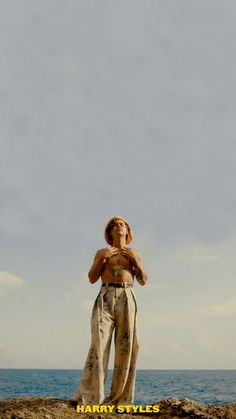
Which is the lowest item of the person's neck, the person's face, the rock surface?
the rock surface

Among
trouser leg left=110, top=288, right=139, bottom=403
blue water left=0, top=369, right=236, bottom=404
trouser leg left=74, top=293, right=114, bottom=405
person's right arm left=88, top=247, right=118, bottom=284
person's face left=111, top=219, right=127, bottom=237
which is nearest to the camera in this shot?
trouser leg left=74, top=293, right=114, bottom=405

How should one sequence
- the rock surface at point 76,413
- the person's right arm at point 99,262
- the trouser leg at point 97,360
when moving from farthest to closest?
1. the person's right arm at point 99,262
2. the trouser leg at point 97,360
3. the rock surface at point 76,413

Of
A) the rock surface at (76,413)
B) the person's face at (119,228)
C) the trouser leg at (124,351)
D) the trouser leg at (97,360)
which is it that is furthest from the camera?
the person's face at (119,228)

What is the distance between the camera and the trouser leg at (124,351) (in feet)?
23.5

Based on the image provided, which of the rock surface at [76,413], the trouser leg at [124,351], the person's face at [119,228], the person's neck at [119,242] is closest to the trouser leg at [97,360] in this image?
the trouser leg at [124,351]

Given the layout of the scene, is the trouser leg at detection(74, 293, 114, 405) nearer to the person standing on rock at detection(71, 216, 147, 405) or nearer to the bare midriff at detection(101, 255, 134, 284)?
the person standing on rock at detection(71, 216, 147, 405)

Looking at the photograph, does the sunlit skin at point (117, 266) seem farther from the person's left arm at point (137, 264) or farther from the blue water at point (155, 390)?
the blue water at point (155, 390)

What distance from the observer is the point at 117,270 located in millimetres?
7414

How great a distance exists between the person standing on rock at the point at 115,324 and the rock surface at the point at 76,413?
0.99 ft

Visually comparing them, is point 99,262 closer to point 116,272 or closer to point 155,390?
point 116,272

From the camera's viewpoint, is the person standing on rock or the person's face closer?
the person standing on rock

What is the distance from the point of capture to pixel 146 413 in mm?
7113

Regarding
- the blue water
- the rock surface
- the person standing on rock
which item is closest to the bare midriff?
the person standing on rock

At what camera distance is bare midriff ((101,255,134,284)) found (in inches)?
291
